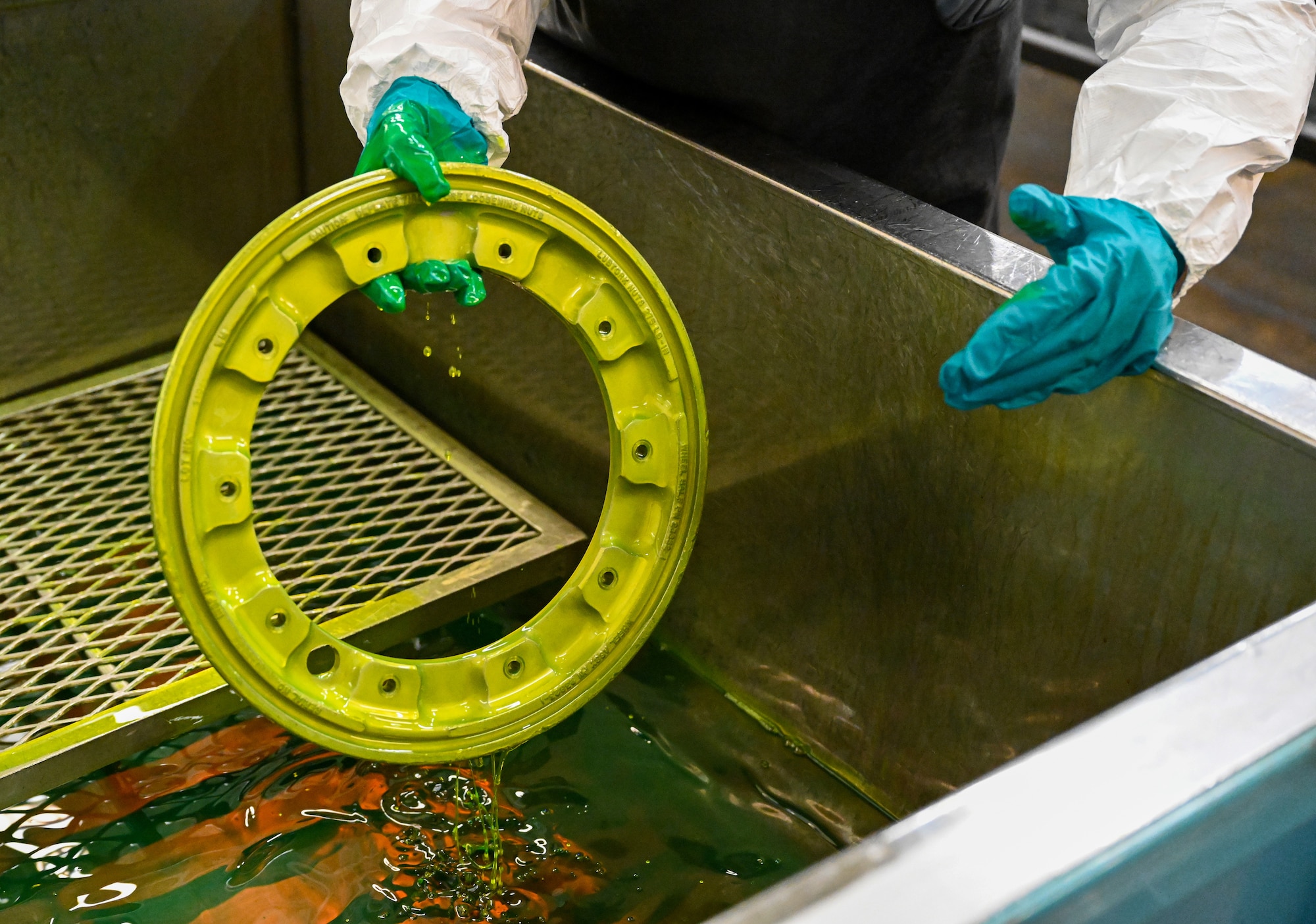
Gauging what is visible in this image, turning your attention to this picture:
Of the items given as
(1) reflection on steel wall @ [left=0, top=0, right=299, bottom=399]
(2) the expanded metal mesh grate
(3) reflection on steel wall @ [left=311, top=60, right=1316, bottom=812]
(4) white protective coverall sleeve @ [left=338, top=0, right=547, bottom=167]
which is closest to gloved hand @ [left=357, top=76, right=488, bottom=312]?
(4) white protective coverall sleeve @ [left=338, top=0, right=547, bottom=167]

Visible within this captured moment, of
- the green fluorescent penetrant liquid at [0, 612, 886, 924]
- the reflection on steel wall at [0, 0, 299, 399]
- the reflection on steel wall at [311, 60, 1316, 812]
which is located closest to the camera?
the reflection on steel wall at [311, 60, 1316, 812]

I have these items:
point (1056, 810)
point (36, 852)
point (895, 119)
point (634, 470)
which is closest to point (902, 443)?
point (634, 470)

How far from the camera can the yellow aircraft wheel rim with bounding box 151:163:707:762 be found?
0.84m

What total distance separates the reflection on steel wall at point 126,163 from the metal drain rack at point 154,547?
0.09 meters

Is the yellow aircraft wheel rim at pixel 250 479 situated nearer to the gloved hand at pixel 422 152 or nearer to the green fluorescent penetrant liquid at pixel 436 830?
the gloved hand at pixel 422 152

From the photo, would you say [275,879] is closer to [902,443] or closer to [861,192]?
[902,443]

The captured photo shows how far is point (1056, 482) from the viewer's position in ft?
3.37

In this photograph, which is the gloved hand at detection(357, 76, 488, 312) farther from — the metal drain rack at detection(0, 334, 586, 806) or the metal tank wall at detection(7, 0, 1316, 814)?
the metal drain rack at detection(0, 334, 586, 806)

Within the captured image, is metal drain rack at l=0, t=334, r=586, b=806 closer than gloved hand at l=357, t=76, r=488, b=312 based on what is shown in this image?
No

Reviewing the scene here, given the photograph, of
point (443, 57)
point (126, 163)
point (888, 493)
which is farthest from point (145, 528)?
point (888, 493)

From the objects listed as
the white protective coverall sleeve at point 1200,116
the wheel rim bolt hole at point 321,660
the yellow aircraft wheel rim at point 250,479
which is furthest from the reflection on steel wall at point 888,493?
the wheel rim bolt hole at point 321,660

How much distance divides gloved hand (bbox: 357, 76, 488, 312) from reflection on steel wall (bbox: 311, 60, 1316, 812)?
306 mm

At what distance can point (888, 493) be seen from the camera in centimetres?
118

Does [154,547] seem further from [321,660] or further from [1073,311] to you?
[1073,311]
